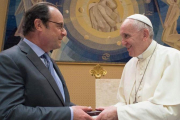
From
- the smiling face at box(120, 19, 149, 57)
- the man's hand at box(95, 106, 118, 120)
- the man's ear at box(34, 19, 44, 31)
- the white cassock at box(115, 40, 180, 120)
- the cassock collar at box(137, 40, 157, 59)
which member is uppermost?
the man's ear at box(34, 19, 44, 31)

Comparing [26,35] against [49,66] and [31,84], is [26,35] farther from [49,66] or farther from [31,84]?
[31,84]

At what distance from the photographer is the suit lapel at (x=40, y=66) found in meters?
1.95

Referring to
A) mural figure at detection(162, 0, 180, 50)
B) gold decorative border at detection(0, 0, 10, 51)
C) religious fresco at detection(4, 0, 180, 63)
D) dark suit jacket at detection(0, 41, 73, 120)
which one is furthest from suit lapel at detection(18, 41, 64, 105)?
mural figure at detection(162, 0, 180, 50)

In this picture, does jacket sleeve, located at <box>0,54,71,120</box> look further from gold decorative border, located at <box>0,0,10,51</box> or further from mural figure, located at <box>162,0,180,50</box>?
mural figure, located at <box>162,0,180,50</box>

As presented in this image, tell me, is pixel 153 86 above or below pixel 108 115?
above

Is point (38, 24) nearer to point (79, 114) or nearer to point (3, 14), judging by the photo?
point (79, 114)

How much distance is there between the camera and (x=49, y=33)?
2.25 metres

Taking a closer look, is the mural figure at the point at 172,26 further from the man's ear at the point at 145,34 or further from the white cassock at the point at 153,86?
the man's ear at the point at 145,34

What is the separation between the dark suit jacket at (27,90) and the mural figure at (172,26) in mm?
4358

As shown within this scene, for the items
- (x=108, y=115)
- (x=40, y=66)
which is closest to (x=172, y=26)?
(x=108, y=115)

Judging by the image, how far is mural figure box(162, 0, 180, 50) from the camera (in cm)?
568

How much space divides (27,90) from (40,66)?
0.25 m

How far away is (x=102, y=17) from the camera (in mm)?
5586

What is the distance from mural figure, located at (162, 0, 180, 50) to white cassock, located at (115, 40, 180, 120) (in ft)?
10.0
